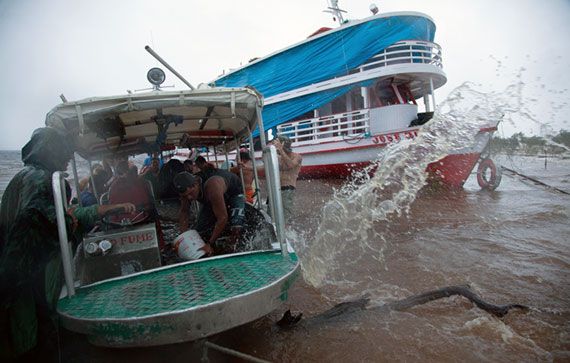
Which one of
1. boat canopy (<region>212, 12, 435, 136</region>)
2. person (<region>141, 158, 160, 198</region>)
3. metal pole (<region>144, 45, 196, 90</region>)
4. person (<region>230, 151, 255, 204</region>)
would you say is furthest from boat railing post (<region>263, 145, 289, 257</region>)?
boat canopy (<region>212, 12, 435, 136</region>)

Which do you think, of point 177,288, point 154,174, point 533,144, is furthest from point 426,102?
point 533,144

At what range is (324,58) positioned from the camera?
38.3 ft

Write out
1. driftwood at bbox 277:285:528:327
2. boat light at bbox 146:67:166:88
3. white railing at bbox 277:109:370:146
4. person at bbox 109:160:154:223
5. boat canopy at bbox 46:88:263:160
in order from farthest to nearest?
white railing at bbox 277:109:370:146 → person at bbox 109:160:154:223 → boat light at bbox 146:67:166:88 → driftwood at bbox 277:285:528:327 → boat canopy at bbox 46:88:263:160

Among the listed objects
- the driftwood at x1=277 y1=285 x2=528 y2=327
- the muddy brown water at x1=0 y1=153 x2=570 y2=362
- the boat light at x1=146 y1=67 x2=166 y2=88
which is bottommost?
the muddy brown water at x1=0 y1=153 x2=570 y2=362

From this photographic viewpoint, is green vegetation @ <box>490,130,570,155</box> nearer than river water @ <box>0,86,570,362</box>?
No

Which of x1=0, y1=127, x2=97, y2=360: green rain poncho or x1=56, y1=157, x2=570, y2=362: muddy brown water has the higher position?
x1=0, y1=127, x2=97, y2=360: green rain poncho

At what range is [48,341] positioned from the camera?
2623 millimetres

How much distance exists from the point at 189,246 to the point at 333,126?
9513 mm

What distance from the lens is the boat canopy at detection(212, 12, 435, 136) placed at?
35.3 feet

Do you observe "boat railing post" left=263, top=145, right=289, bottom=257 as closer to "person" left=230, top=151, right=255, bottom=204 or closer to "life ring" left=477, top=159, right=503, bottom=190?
"person" left=230, top=151, right=255, bottom=204

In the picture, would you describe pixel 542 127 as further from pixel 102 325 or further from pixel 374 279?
pixel 102 325

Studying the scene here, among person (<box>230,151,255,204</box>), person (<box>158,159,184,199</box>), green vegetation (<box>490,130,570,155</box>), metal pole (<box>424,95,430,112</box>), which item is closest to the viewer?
person (<box>158,159,184,199</box>)

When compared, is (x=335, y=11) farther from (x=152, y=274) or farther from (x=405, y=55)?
(x=152, y=274)

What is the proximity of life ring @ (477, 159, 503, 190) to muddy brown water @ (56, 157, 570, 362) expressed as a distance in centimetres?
326
